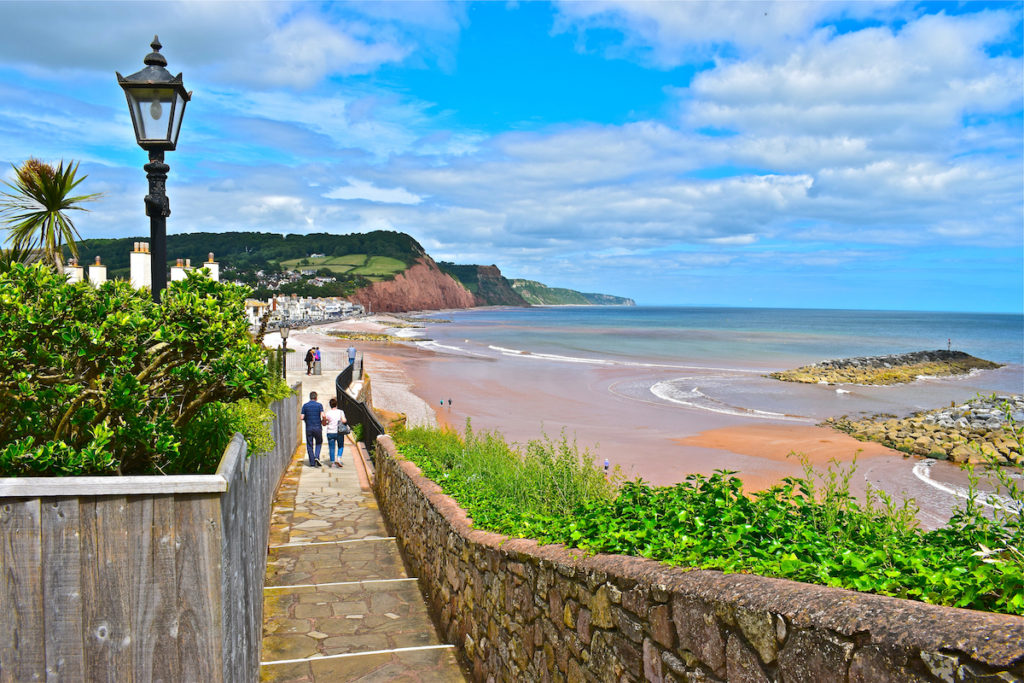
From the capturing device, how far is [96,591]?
3396mm

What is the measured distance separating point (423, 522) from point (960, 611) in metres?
5.15

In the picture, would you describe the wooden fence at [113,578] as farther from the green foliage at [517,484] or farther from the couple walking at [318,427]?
the couple walking at [318,427]

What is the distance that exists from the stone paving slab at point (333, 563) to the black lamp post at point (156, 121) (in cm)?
327

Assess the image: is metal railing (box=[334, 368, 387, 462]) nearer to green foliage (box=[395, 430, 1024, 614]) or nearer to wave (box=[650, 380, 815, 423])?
green foliage (box=[395, 430, 1024, 614])

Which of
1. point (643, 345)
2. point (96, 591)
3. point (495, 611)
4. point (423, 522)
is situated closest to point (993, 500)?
point (495, 611)

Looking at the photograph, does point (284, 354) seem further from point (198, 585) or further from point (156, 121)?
point (198, 585)

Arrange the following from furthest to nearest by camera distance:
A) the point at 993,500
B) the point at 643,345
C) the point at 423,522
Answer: the point at 643,345
the point at 423,522
the point at 993,500

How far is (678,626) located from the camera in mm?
2707

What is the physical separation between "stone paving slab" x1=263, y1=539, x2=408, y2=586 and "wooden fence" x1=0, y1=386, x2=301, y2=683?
3.31 meters

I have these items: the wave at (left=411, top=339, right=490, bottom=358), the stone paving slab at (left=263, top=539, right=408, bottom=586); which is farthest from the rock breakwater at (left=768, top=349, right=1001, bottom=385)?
the stone paving slab at (left=263, top=539, right=408, bottom=586)

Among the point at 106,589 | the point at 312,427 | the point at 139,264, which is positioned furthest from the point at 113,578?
the point at 139,264

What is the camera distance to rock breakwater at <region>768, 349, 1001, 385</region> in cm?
4350

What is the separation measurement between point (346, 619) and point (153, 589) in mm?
2804

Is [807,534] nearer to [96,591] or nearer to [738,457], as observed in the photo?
[96,591]
